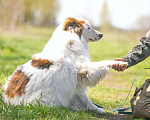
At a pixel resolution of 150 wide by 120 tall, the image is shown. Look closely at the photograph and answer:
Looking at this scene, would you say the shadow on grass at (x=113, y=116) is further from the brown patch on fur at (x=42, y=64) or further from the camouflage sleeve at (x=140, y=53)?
the brown patch on fur at (x=42, y=64)

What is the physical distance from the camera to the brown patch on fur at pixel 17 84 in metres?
3.29

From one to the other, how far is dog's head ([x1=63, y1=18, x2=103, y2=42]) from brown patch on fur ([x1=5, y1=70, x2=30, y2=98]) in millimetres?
1137

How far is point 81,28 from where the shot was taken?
388cm

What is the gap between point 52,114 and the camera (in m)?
2.98

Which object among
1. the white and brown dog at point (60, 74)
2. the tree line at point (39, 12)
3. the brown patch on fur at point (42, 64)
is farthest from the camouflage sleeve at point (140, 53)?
the tree line at point (39, 12)

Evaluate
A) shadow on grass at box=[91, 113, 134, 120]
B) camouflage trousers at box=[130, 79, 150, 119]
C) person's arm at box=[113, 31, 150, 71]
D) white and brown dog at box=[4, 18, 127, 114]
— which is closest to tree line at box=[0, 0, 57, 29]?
white and brown dog at box=[4, 18, 127, 114]

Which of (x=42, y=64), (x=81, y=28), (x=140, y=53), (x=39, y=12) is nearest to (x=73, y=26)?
(x=81, y=28)

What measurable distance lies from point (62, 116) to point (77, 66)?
90cm

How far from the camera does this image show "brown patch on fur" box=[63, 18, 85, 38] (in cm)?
375

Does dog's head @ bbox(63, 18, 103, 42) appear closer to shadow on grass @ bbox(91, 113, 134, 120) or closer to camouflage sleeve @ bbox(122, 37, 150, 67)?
camouflage sleeve @ bbox(122, 37, 150, 67)

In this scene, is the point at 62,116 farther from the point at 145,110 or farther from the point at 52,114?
the point at 145,110

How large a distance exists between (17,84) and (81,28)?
155 centimetres

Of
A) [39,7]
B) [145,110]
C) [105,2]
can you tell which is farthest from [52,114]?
[39,7]

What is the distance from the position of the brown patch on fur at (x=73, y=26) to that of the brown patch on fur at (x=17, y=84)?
3.76 feet
